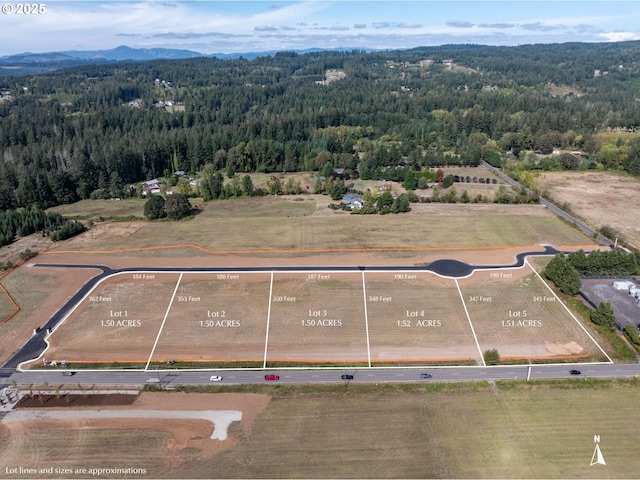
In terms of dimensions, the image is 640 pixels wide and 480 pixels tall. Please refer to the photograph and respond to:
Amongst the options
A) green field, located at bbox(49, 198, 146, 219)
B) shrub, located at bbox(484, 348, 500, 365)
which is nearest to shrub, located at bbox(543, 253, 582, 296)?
shrub, located at bbox(484, 348, 500, 365)

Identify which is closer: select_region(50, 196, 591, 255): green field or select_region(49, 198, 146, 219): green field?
select_region(50, 196, 591, 255): green field

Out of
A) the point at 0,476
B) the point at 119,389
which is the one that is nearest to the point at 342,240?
the point at 119,389

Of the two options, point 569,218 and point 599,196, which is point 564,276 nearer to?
point 569,218

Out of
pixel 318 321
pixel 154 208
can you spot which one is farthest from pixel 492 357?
pixel 154 208

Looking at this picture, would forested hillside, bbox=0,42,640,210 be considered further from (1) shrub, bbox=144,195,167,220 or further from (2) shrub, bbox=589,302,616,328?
(2) shrub, bbox=589,302,616,328

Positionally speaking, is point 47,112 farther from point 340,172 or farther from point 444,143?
point 444,143
